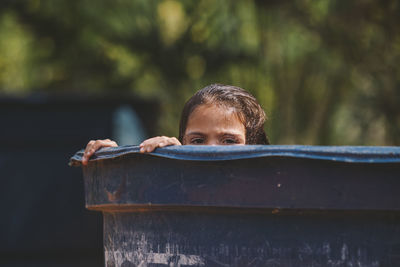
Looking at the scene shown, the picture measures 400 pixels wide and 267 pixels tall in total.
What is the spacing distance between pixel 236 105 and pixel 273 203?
82cm

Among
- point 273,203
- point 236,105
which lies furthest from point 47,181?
point 273,203

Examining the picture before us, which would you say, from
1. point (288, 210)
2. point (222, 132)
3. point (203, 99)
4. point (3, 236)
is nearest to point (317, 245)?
point (288, 210)

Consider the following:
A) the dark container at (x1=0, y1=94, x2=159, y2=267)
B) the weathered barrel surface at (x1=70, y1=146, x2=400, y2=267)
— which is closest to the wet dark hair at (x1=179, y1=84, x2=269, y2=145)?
the weathered barrel surface at (x1=70, y1=146, x2=400, y2=267)

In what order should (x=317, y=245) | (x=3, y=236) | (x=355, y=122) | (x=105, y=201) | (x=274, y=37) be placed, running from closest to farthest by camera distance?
(x=317, y=245)
(x=105, y=201)
(x=3, y=236)
(x=355, y=122)
(x=274, y=37)

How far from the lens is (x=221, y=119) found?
1.76 meters

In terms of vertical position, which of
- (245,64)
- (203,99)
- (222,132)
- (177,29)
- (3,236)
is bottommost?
(3,236)

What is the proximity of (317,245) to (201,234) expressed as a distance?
22 centimetres

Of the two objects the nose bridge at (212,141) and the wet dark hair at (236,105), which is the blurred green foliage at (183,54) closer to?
the wet dark hair at (236,105)

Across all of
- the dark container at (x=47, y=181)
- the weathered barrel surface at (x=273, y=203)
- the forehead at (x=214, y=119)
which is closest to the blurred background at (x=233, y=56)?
the dark container at (x=47, y=181)

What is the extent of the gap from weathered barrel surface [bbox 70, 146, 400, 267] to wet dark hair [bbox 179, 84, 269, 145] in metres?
0.67

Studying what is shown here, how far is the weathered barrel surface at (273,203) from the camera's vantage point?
40.8 inches

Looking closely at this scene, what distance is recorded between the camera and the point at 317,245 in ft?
3.50

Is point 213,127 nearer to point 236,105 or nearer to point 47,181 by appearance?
point 236,105

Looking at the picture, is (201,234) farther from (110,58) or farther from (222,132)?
(110,58)
